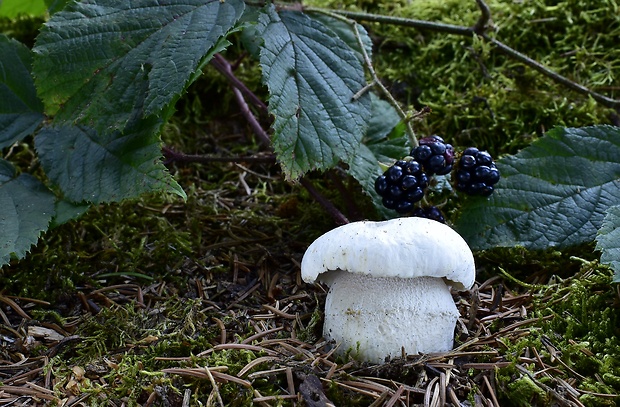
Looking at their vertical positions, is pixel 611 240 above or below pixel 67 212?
above

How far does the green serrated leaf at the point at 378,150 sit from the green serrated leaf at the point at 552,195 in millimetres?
321

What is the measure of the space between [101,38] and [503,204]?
4.80 feet

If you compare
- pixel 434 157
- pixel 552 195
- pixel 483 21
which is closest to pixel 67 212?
pixel 434 157

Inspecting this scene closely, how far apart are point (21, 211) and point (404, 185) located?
1280 millimetres

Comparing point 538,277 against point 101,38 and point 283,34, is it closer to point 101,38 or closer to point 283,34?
point 283,34

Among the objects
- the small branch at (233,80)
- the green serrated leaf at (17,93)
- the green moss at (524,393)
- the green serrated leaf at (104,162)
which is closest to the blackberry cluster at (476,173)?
the green moss at (524,393)

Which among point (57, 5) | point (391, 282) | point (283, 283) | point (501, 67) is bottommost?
point (283, 283)

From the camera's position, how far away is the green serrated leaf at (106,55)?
1977 millimetres

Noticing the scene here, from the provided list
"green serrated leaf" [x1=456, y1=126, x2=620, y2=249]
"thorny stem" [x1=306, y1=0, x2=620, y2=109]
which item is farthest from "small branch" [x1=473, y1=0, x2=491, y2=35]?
"green serrated leaf" [x1=456, y1=126, x2=620, y2=249]

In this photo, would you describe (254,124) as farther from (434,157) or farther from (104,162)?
(434,157)

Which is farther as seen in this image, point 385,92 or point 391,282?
point 385,92

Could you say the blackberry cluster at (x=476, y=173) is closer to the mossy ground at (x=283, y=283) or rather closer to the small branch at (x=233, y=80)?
the mossy ground at (x=283, y=283)

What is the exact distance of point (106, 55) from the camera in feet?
6.56

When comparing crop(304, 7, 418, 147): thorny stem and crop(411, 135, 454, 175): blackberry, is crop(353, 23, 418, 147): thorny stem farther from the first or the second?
crop(411, 135, 454, 175): blackberry
